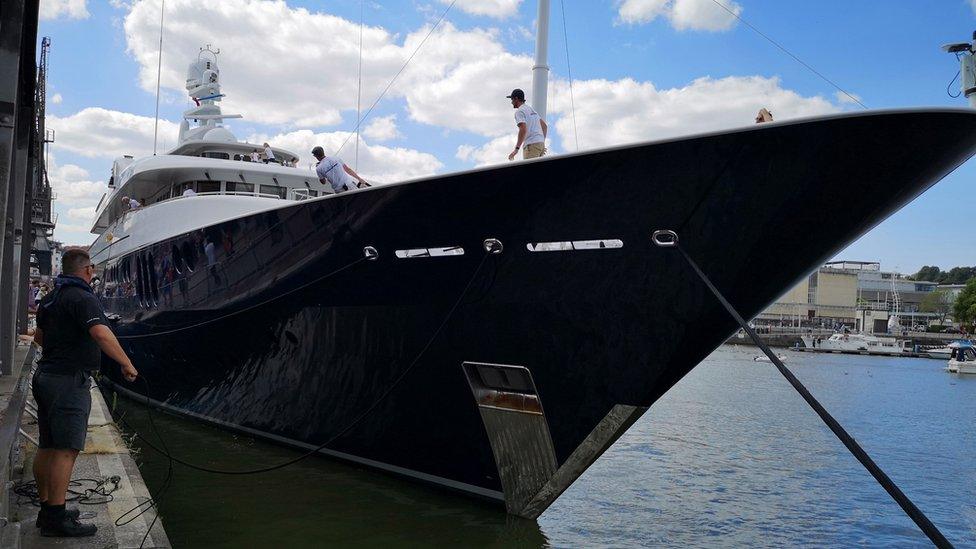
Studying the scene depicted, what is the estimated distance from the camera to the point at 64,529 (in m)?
4.55

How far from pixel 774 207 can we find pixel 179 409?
902 centimetres

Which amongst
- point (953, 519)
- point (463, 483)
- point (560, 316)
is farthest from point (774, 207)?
point (953, 519)

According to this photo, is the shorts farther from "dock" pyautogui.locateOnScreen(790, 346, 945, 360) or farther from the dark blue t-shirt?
"dock" pyautogui.locateOnScreen(790, 346, 945, 360)

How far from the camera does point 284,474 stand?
8352 millimetres

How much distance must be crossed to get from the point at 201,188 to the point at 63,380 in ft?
28.0

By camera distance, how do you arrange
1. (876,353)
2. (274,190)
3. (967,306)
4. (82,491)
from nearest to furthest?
(82,491)
(274,190)
(876,353)
(967,306)

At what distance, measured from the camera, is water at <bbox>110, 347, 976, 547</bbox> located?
6738 mm

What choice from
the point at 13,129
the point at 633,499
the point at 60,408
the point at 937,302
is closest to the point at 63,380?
the point at 60,408

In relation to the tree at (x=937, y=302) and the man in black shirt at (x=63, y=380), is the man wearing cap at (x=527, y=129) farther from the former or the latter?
the tree at (x=937, y=302)

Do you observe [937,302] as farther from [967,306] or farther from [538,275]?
[538,275]

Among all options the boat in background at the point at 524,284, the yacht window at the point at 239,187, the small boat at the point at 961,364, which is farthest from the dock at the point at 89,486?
the small boat at the point at 961,364

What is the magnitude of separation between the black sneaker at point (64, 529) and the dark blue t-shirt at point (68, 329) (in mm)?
919

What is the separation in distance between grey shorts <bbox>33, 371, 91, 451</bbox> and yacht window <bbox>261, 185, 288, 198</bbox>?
318 inches

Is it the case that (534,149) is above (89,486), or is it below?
above
